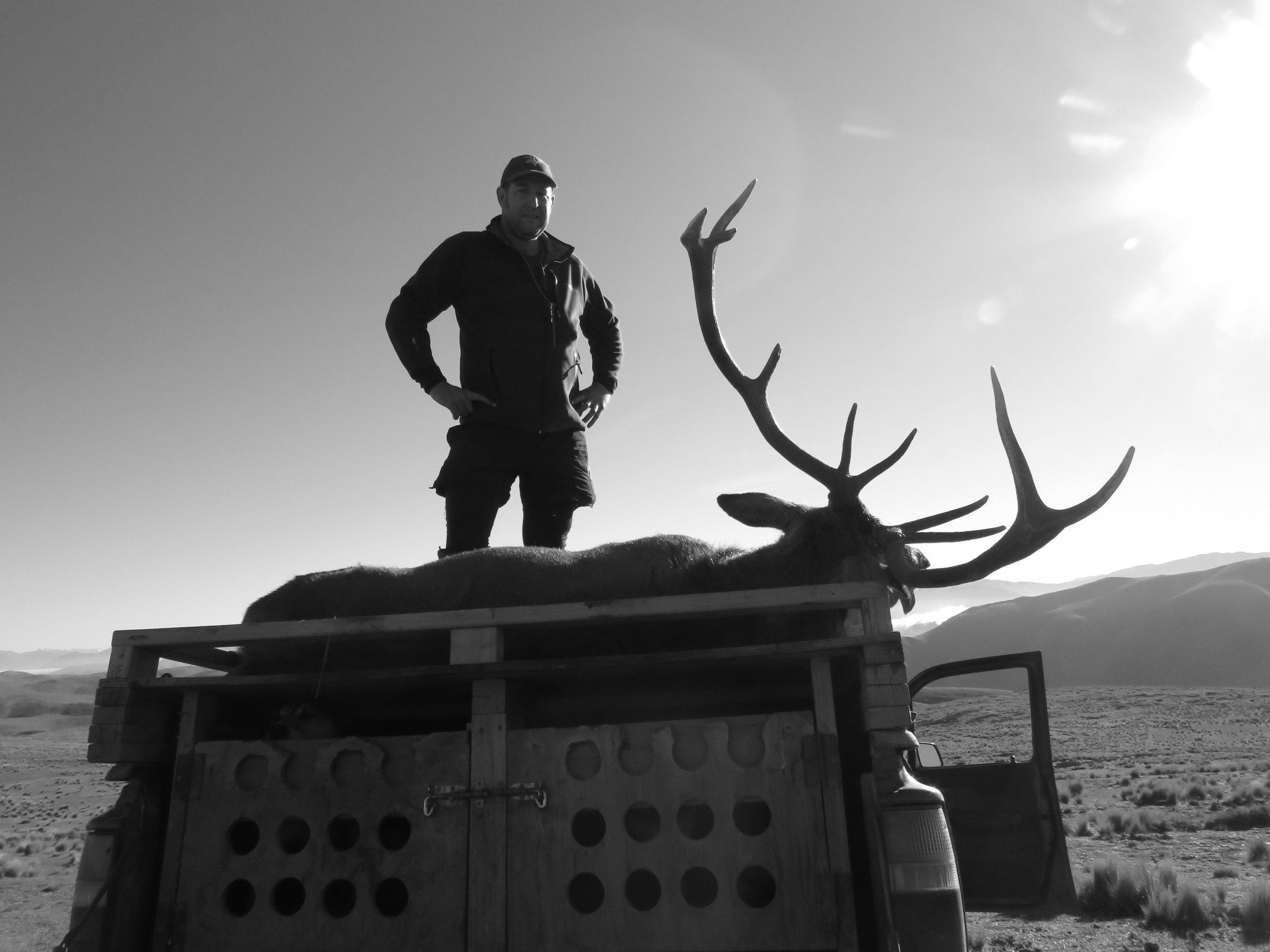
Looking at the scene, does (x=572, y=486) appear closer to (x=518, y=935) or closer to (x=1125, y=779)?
(x=518, y=935)

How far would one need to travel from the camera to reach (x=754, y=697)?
3371mm

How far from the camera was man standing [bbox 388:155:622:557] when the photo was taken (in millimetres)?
4750

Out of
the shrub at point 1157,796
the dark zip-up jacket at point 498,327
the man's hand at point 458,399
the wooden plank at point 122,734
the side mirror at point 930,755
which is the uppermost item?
the dark zip-up jacket at point 498,327

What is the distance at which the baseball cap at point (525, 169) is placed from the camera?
4.99m

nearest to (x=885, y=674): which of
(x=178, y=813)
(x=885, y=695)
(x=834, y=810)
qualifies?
(x=885, y=695)

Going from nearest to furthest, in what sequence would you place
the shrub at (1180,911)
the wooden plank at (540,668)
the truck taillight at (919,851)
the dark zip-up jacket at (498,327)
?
1. the truck taillight at (919,851)
2. the wooden plank at (540,668)
3. the dark zip-up jacket at (498,327)
4. the shrub at (1180,911)

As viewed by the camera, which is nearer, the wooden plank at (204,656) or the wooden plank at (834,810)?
the wooden plank at (834,810)

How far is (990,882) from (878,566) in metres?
1.49

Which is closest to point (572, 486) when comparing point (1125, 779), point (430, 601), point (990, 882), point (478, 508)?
point (478, 508)

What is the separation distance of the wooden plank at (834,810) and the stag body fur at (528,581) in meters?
1.25

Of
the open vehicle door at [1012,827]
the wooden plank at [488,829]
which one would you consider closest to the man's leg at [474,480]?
the wooden plank at [488,829]

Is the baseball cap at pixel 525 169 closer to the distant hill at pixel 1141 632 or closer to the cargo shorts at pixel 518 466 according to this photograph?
the cargo shorts at pixel 518 466

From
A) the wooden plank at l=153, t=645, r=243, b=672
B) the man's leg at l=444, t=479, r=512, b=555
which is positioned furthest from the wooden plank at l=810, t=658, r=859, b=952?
the man's leg at l=444, t=479, r=512, b=555

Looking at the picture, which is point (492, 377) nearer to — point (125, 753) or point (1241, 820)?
point (125, 753)
